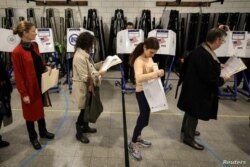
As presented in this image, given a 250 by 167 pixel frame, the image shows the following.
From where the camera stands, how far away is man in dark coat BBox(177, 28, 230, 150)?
→ 2350 millimetres

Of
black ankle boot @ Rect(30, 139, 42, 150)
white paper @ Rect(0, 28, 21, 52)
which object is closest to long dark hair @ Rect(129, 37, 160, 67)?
black ankle boot @ Rect(30, 139, 42, 150)

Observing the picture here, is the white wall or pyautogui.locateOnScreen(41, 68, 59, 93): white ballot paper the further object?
the white wall

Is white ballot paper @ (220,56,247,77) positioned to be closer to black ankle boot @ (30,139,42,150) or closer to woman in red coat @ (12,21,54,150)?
woman in red coat @ (12,21,54,150)

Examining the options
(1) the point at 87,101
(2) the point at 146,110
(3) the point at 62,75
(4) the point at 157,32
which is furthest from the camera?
(3) the point at 62,75

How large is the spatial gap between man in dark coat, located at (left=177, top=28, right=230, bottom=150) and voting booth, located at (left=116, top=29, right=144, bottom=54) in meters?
1.97

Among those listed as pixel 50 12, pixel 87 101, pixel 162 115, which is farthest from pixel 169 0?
pixel 87 101

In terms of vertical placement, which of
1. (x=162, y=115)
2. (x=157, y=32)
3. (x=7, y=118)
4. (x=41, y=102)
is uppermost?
(x=157, y=32)

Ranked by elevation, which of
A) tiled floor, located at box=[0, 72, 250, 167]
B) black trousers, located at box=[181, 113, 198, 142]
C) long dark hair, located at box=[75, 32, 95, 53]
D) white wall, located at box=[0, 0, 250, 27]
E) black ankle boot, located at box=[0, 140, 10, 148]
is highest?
white wall, located at box=[0, 0, 250, 27]

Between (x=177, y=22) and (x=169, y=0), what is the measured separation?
3.01ft

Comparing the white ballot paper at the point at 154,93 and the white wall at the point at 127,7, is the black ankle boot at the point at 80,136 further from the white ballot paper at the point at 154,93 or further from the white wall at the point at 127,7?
the white wall at the point at 127,7

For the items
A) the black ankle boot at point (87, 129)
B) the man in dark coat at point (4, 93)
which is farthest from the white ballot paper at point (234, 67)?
the man in dark coat at point (4, 93)

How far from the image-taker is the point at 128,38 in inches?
176

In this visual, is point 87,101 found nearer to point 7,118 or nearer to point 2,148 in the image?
point 7,118

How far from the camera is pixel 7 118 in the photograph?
100 inches
